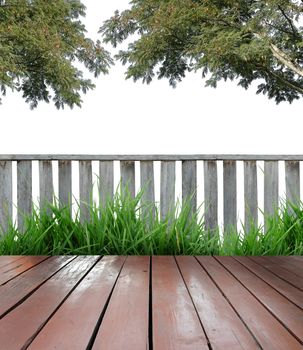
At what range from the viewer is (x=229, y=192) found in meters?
4.22

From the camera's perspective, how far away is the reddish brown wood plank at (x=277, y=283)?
1695mm

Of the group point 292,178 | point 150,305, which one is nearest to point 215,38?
point 292,178

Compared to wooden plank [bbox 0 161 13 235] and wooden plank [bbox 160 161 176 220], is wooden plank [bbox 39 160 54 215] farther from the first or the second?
wooden plank [bbox 160 161 176 220]

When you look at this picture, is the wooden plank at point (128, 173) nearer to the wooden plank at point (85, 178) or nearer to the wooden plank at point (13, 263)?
the wooden plank at point (85, 178)

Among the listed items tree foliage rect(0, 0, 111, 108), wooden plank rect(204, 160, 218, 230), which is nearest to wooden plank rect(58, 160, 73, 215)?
wooden plank rect(204, 160, 218, 230)

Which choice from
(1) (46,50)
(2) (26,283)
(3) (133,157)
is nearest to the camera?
(2) (26,283)

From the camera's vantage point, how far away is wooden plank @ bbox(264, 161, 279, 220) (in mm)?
4289

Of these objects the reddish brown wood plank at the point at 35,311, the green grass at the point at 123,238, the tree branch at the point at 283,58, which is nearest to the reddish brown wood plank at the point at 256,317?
Answer: the reddish brown wood plank at the point at 35,311

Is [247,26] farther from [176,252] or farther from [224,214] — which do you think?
[176,252]

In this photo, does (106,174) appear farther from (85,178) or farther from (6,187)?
(6,187)

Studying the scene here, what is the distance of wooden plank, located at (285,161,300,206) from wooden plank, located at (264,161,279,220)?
0.11m

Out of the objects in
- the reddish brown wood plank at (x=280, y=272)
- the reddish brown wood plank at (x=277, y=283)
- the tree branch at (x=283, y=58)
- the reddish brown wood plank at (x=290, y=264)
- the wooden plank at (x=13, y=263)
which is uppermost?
the tree branch at (x=283, y=58)

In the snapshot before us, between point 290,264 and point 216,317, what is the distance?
1.22 meters

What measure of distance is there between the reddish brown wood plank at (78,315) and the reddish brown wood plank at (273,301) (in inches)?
23.0
